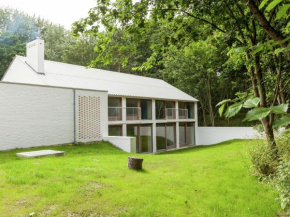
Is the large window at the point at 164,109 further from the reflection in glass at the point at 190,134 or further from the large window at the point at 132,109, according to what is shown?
the reflection in glass at the point at 190,134

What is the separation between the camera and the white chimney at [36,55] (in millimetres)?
14509

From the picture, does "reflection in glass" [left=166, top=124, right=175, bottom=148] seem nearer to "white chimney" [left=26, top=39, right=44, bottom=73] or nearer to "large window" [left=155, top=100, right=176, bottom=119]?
"large window" [left=155, top=100, right=176, bottom=119]

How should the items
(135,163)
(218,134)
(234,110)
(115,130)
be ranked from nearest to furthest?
(234,110), (135,163), (115,130), (218,134)

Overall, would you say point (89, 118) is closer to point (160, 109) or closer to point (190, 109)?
point (160, 109)

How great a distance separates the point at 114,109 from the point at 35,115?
572cm

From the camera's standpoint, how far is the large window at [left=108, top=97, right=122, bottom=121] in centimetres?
1599

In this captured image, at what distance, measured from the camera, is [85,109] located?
44.8 feet

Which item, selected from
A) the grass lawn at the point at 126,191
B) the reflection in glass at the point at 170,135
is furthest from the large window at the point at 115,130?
the grass lawn at the point at 126,191

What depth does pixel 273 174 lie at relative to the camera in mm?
5770

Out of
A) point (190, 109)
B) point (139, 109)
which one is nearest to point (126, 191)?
point (139, 109)

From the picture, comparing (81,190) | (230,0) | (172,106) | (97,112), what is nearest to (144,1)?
(230,0)

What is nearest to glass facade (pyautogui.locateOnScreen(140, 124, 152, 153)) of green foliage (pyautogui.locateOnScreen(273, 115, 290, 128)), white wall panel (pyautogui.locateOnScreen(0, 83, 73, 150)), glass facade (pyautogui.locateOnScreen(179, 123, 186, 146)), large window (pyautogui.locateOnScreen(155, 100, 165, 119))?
large window (pyautogui.locateOnScreen(155, 100, 165, 119))

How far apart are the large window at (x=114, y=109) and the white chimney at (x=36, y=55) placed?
15.8 feet

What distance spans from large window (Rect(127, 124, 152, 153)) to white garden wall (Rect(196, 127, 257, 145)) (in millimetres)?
6951
